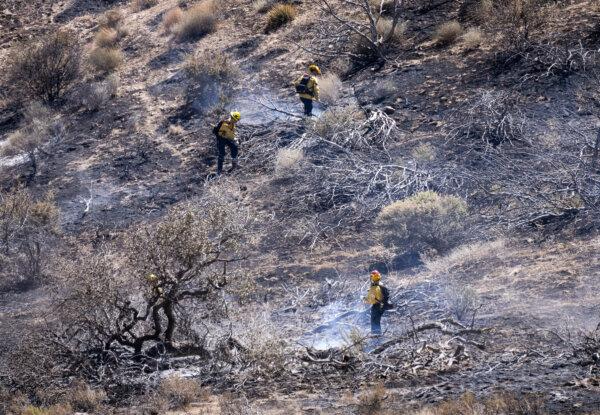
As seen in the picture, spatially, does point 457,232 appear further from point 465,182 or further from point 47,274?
point 47,274

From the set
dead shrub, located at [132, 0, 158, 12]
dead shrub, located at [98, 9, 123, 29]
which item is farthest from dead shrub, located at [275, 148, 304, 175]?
dead shrub, located at [132, 0, 158, 12]

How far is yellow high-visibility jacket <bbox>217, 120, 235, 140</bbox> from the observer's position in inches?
776

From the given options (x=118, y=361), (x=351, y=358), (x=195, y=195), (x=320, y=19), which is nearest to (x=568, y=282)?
(x=351, y=358)

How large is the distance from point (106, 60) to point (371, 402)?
1746 cm

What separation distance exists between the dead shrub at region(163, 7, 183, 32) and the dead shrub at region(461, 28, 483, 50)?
8.57 meters

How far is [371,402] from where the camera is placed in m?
10.2

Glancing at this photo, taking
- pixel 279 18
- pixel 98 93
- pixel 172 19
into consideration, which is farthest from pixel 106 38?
pixel 279 18

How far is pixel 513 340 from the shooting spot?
472 inches

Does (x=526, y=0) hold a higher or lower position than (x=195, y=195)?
higher

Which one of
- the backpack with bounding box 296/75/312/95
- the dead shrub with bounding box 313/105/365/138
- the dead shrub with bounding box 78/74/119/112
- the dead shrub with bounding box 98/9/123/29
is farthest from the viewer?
the dead shrub with bounding box 98/9/123/29

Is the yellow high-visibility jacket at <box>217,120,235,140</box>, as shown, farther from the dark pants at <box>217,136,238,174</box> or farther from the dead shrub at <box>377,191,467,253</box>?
the dead shrub at <box>377,191,467,253</box>

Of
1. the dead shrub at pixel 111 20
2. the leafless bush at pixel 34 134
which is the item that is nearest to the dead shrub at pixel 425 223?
the leafless bush at pixel 34 134

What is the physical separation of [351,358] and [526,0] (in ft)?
41.1

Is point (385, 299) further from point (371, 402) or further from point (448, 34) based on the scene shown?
point (448, 34)
